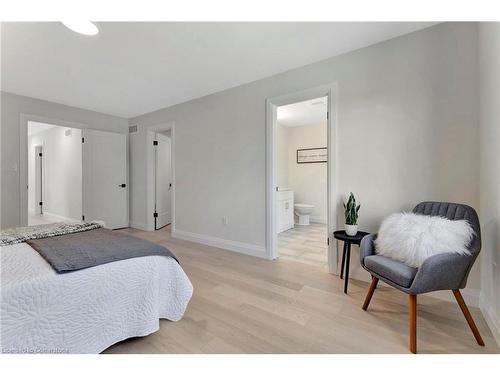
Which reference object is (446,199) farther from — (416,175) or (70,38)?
(70,38)

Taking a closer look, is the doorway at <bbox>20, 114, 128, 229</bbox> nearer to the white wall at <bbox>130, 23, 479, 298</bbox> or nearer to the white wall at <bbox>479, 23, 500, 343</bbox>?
the white wall at <bbox>130, 23, 479, 298</bbox>

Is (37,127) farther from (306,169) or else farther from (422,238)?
(422,238)

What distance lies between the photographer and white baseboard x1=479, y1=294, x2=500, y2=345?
4.25ft

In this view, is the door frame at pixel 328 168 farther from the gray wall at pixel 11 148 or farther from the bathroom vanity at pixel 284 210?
the gray wall at pixel 11 148

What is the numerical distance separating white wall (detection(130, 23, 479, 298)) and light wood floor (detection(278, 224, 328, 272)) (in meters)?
0.44

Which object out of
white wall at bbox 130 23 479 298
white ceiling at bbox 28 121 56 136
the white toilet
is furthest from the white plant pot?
white ceiling at bbox 28 121 56 136

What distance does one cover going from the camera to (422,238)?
1391 millimetres

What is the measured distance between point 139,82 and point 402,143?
3.13 meters

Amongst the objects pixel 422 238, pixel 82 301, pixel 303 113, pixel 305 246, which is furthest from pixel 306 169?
pixel 82 301

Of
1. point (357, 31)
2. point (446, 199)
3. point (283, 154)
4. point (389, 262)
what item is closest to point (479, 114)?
point (446, 199)

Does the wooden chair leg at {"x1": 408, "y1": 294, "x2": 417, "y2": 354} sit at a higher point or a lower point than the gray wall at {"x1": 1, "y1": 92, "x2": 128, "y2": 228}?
lower

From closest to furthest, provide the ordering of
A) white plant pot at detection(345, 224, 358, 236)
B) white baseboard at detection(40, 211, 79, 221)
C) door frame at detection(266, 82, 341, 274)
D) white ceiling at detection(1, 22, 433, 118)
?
white ceiling at detection(1, 22, 433, 118) < white plant pot at detection(345, 224, 358, 236) < door frame at detection(266, 82, 341, 274) < white baseboard at detection(40, 211, 79, 221)

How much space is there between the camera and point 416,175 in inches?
73.9

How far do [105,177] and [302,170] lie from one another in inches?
167
